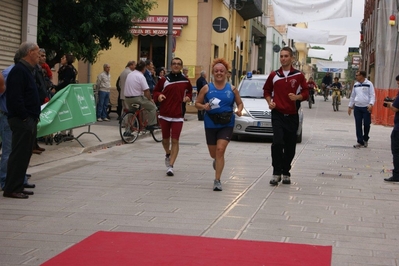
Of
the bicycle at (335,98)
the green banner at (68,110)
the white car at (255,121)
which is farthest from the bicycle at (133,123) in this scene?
the bicycle at (335,98)

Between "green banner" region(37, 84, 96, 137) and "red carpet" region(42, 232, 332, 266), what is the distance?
694 centimetres

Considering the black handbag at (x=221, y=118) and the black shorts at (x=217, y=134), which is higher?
the black handbag at (x=221, y=118)

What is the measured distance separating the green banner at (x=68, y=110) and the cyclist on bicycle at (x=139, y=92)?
3.73ft

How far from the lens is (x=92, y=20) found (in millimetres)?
20812

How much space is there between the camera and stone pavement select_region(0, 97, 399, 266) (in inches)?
284

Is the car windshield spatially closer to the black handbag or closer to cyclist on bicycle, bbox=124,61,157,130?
cyclist on bicycle, bbox=124,61,157,130

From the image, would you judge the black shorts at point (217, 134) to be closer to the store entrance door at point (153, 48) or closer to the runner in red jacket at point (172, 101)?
the runner in red jacket at point (172, 101)

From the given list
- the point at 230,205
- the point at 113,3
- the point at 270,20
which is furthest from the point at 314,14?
the point at 270,20

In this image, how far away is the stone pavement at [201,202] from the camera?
7.22 meters

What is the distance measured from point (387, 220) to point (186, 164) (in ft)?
18.2

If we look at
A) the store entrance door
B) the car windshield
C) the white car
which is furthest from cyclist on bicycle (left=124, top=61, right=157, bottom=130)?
the store entrance door

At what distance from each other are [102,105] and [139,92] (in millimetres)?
6189

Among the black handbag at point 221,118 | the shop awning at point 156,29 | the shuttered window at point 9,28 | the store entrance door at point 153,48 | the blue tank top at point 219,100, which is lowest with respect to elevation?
the black handbag at point 221,118

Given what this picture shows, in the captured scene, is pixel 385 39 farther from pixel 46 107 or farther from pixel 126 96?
pixel 46 107
